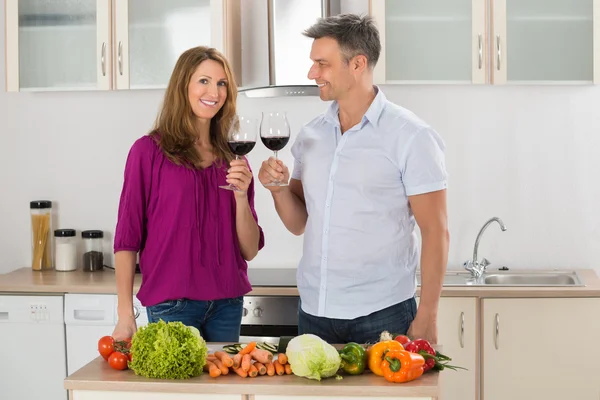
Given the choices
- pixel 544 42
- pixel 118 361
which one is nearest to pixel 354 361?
pixel 118 361

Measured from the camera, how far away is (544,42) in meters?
3.70

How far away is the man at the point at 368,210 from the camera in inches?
98.1

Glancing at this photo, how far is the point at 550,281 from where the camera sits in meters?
3.95

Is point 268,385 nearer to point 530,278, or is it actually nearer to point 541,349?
point 541,349

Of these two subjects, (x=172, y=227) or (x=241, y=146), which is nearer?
(x=241, y=146)

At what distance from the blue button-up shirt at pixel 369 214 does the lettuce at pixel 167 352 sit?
0.60 meters

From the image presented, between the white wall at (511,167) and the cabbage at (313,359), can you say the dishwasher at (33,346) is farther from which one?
the cabbage at (313,359)

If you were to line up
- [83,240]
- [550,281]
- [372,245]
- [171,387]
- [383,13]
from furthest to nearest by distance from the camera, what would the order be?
1. [83,240]
2. [550,281]
3. [383,13]
4. [372,245]
5. [171,387]

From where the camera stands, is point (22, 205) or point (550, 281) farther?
point (22, 205)

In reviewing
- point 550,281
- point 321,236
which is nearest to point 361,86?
point 321,236

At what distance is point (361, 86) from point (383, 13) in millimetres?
1211

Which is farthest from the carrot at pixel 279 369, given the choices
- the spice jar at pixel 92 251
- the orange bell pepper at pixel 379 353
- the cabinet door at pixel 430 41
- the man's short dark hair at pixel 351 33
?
the spice jar at pixel 92 251

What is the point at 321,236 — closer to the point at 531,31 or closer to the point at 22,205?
the point at 531,31

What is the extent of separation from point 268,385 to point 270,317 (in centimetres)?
163
